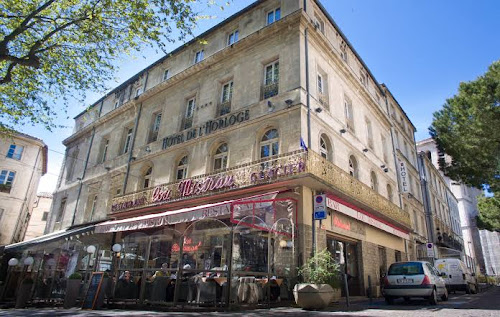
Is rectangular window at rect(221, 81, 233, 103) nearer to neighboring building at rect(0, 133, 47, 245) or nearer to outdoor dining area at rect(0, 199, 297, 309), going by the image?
outdoor dining area at rect(0, 199, 297, 309)

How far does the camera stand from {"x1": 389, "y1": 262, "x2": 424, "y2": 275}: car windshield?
928 centimetres

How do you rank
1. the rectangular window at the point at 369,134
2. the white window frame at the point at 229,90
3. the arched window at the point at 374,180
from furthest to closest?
1. the rectangular window at the point at 369,134
2. the arched window at the point at 374,180
3. the white window frame at the point at 229,90

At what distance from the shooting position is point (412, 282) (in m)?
9.13

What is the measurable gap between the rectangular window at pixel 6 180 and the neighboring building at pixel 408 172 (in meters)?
29.3

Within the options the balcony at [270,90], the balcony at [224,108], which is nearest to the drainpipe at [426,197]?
the balcony at [270,90]

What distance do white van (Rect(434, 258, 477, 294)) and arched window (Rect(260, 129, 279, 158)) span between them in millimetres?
10911

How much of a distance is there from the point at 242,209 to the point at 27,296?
638cm

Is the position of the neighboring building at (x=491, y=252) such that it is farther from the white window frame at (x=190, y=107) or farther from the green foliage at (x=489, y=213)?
the white window frame at (x=190, y=107)

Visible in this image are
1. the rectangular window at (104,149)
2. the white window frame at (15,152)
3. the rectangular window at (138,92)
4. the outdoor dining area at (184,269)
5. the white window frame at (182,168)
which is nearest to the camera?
the outdoor dining area at (184,269)

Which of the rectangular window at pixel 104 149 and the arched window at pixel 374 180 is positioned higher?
the rectangular window at pixel 104 149

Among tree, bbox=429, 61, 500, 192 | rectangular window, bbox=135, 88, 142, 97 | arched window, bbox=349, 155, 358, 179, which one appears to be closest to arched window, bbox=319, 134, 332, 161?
arched window, bbox=349, 155, 358, 179

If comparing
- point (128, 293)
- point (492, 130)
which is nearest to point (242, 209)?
point (128, 293)

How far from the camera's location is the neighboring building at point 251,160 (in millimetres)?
8953

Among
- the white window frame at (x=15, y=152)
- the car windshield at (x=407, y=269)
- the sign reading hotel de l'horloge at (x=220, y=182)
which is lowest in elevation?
the car windshield at (x=407, y=269)
